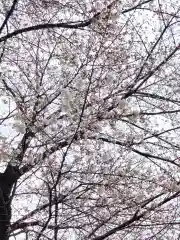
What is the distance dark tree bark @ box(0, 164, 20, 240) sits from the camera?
4.89 metres

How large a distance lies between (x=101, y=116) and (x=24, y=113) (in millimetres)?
780

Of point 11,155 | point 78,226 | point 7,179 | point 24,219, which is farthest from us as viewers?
point 7,179

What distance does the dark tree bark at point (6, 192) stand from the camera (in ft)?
16.1

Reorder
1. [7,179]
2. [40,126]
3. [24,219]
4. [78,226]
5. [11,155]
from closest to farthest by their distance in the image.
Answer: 1. [40,126]
2. [11,155]
3. [78,226]
4. [24,219]
5. [7,179]

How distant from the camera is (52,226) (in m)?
4.00

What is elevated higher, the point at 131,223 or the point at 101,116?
the point at 101,116

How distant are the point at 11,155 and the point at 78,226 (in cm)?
118

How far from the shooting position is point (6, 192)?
5445 mm

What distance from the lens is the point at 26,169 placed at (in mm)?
4848

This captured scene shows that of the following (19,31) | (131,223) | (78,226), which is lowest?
(131,223)

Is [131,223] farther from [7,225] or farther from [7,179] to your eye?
[7,179]

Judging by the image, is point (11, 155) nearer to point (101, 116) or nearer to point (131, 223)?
point (101, 116)

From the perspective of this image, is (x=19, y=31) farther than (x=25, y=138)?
Yes

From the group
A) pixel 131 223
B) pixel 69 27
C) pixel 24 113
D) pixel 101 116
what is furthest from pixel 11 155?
pixel 69 27
